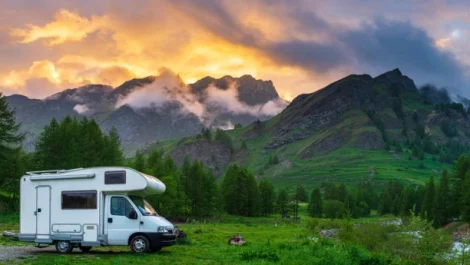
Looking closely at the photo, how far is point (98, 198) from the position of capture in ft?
91.8

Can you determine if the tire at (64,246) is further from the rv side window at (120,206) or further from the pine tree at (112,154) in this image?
the pine tree at (112,154)

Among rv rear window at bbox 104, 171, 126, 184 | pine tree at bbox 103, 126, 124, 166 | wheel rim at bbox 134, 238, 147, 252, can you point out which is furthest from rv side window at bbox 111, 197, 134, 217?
pine tree at bbox 103, 126, 124, 166

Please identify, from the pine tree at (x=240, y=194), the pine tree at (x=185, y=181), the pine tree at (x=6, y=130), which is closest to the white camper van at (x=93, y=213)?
the pine tree at (x=6, y=130)

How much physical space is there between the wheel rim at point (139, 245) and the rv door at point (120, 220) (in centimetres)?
59

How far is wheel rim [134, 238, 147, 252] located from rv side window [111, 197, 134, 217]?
1663 millimetres

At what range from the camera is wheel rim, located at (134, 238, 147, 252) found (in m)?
27.6

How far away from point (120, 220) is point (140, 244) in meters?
1.83

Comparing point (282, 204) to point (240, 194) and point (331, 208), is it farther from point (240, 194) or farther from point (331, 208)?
point (240, 194)

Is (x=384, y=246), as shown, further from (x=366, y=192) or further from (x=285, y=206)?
(x=366, y=192)

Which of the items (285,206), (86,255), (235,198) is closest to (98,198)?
(86,255)

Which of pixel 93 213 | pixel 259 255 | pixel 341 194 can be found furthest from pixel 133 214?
pixel 341 194

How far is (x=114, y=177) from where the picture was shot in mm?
28047

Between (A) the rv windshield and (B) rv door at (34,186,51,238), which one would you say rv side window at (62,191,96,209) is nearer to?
(B) rv door at (34,186,51,238)

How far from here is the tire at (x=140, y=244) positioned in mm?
27609
